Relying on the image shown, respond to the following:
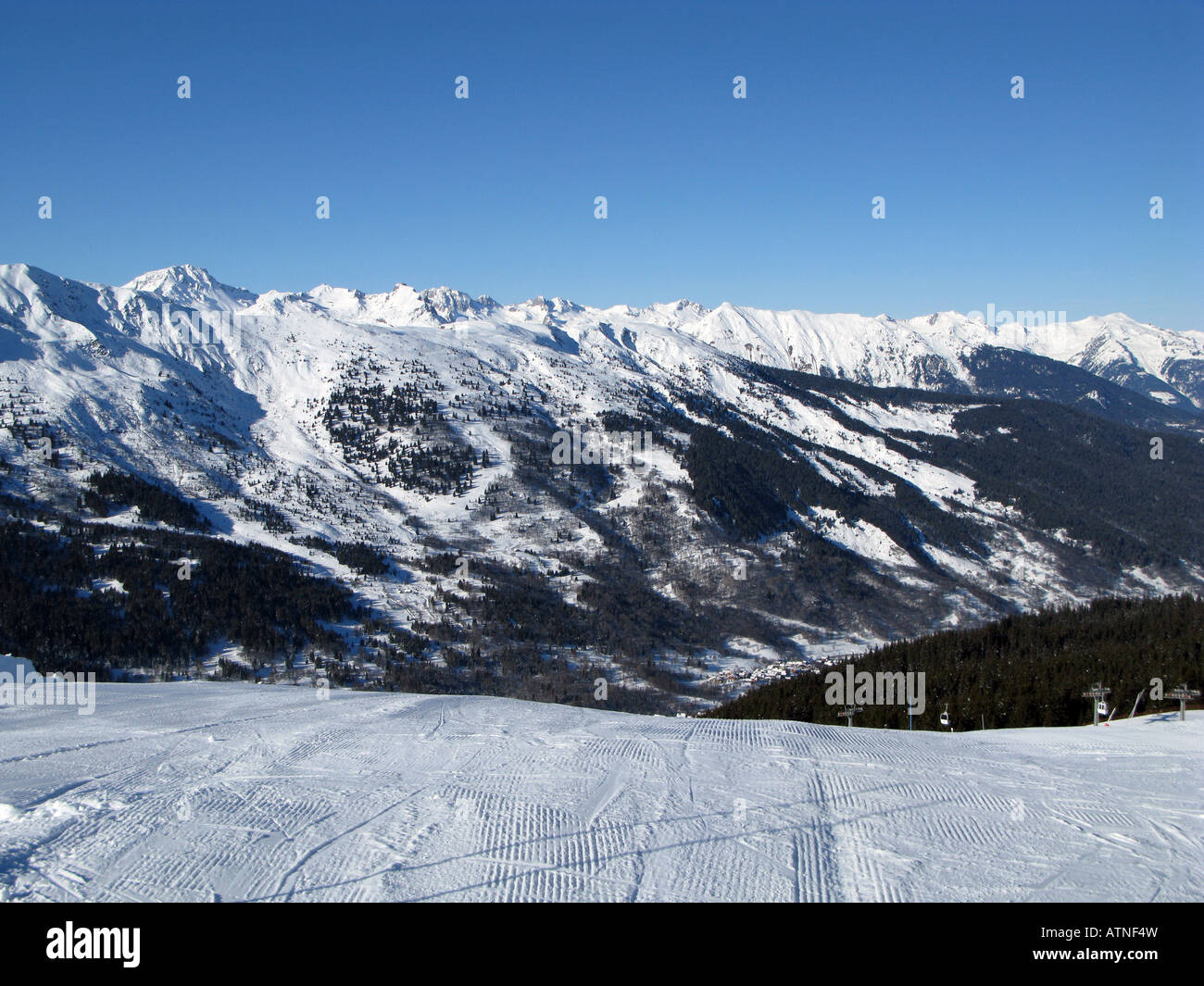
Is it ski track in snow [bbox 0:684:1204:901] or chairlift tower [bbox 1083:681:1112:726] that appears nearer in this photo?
ski track in snow [bbox 0:684:1204:901]

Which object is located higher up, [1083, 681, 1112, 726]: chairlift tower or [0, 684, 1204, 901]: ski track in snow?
[0, 684, 1204, 901]: ski track in snow

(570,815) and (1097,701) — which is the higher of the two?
(570,815)

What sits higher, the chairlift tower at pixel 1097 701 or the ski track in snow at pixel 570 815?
the ski track in snow at pixel 570 815

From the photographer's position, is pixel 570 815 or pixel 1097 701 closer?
pixel 570 815

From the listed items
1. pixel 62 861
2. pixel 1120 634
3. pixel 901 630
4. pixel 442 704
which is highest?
pixel 62 861

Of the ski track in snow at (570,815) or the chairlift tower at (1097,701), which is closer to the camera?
the ski track in snow at (570,815)

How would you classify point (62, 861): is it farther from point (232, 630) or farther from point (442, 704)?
point (232, 630)
